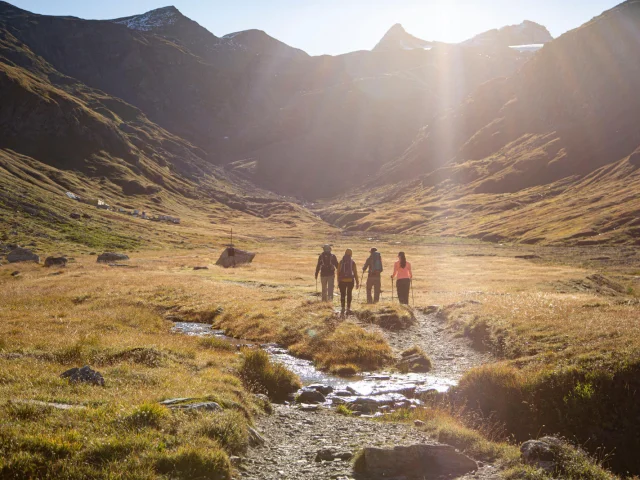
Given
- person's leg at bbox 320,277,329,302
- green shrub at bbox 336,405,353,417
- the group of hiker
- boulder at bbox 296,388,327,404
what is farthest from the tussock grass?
green shrub at bbox 336,405,353,417

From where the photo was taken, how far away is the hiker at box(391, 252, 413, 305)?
2888 cm

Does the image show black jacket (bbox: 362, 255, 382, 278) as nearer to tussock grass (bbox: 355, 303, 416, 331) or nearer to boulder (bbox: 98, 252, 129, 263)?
tussock grass (bbox: 355, 303, 416, 331)

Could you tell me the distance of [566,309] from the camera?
23469 millimetres

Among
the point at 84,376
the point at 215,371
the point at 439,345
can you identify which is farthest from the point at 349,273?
the point at 84,376

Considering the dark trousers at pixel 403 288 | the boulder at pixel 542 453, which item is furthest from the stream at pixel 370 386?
the dark trousers at pixel 403 288

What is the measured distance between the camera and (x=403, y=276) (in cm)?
2947

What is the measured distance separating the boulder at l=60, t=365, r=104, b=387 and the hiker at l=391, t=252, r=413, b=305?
1895 cm

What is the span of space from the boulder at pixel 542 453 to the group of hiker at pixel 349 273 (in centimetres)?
1618

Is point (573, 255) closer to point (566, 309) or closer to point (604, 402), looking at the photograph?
point (566, 309)

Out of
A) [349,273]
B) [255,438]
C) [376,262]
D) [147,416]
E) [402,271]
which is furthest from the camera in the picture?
[376,262]

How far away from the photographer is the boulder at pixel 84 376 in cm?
1249

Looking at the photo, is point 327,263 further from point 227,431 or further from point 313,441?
point 227,431

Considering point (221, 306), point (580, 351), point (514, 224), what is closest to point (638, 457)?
point (580, 351)

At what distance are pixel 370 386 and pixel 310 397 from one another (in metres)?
2.74
